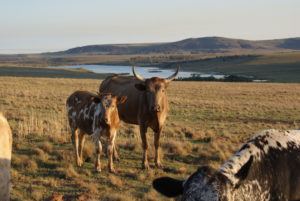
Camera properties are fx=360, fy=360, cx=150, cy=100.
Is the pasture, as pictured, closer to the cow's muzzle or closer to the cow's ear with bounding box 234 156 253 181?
the cow's muzzle

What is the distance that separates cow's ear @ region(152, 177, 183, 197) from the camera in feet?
10.7

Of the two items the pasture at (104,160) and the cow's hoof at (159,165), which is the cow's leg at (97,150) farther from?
the cow's hoof at (159,165)

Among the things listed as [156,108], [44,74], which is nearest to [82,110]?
[156,108]

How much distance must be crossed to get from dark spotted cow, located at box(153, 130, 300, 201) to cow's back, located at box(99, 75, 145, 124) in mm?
6134

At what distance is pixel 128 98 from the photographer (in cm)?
1063

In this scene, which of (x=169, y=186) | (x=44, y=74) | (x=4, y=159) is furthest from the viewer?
(x=44, y=74)

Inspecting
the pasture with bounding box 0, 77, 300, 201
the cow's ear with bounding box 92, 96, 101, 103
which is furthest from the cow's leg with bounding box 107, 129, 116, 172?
the cow's ear with bounding box 92, 96, 101, 103

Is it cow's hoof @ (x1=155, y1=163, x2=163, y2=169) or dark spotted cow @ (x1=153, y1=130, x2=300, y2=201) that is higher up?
dark spotted cow @ (x1=153, y1=130, x2=300, y2=201)

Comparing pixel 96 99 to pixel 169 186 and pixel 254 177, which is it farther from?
pixel 254 177

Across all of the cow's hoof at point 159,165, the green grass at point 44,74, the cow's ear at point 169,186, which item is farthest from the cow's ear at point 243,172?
the green grass at point 44,74

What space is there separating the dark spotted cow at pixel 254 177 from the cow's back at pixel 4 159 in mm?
1741

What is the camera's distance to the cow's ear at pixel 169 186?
3.27 meters

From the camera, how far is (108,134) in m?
8.96

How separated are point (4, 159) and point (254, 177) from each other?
8.91 feet
